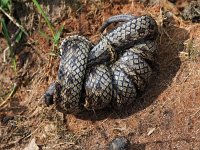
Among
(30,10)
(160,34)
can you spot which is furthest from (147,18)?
(30,10)

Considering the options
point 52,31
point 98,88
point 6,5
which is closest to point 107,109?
point 98,88

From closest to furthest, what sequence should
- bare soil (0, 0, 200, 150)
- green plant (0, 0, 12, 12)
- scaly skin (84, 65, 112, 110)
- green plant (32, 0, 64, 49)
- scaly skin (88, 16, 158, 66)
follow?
bare soil (0, 0, 200, 150) < scaly skin (84, 65, 112, 110) < scaly skin (88, 16, 158, 66) < green plant (32, 0, 64, 49) < green plant (0, 0, 12, 12)

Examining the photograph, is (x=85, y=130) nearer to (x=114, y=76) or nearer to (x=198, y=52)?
(x=114, y=76)

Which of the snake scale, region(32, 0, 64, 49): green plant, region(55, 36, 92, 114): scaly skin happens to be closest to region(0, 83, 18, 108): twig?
region(32, 0, 64, 49): green plant

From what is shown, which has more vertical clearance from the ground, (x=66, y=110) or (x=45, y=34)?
(x=45, y=34)

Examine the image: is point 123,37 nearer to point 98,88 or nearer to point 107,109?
point 98,88

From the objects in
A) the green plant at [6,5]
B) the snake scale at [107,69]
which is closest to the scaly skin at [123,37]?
the snake scale at [107,69]

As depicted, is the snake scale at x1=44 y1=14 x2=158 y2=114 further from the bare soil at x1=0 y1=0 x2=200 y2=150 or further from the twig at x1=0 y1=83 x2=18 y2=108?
the twig at x1=0 y1=83 x2=18 y2=108

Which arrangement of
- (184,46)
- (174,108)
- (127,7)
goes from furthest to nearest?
(127,7), (184,46), (174,108)
